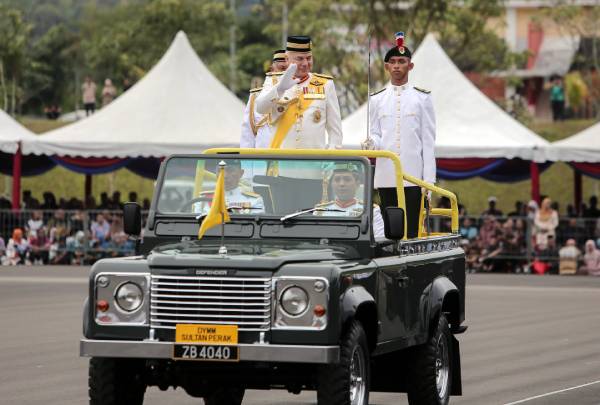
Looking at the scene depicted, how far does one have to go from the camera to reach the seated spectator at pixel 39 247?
33.4m

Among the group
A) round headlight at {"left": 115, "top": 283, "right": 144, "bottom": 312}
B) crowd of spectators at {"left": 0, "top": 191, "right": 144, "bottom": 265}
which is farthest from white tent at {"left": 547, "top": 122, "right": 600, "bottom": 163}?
round headlight at {"left": 115, "top": 283, "right": 144, "bottom": 312}

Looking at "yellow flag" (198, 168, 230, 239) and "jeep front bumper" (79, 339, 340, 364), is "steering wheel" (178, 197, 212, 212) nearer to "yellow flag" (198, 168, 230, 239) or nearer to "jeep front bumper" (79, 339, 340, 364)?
"yellow flag" (198, 168, 230, 239)

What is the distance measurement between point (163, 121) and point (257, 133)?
21508 mm

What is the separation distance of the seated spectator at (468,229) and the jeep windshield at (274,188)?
21348 mm

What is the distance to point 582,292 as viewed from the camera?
2731cm

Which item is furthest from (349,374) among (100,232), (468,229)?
(100,232)

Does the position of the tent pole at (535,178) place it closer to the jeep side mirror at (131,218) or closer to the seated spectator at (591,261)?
the seated spectator at (591,261)

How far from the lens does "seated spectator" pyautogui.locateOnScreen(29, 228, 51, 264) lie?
1315 inches

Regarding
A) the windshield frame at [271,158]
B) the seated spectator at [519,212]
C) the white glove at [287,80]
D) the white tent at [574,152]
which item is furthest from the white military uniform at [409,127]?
the seated spectator at [519,212]

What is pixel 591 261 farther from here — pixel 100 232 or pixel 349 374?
pixel 349 374

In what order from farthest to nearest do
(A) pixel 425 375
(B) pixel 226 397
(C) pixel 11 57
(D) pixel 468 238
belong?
(C) pixel 11 57, (D) pixel 468 238, (B) pixel 226 397, (A) pixel 425 375

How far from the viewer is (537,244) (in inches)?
1260

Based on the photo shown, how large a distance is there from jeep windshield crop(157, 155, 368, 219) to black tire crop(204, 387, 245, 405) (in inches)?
57.3

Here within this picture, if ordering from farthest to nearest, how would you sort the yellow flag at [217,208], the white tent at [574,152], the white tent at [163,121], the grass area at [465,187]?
the grass area at [465,187] < the white tent at [163,121] < the white tent at [574,152] < the yellow flag at [217,208]
